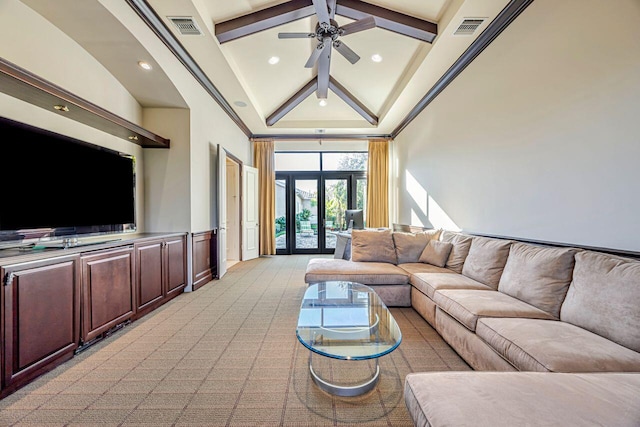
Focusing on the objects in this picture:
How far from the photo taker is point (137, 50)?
9.25ft

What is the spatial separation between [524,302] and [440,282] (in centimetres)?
69

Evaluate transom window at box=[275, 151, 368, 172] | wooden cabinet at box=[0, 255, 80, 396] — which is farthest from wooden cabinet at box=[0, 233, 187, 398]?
transom window at box=[275, 151, 368, 172]

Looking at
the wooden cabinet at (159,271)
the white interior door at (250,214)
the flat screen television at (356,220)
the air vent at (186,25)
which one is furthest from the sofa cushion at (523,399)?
the white interior door at (250,214)

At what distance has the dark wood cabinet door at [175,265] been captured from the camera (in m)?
3.34

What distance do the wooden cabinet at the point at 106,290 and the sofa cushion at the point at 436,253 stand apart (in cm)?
339

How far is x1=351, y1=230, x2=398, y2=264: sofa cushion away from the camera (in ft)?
12.0

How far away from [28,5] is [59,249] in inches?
80.3

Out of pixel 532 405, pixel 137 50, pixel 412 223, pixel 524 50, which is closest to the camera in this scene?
pixel 532 405

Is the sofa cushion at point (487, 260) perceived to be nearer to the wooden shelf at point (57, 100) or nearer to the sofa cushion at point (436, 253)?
the sofa cushion at point (436, 253)

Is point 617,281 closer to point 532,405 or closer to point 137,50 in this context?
point 532,405

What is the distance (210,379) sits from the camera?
1836 millimetres

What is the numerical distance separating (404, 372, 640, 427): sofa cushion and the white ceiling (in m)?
3.09

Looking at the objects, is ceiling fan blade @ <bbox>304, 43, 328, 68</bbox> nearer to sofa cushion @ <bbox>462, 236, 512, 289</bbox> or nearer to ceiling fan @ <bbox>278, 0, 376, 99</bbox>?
ceiling fan @ <bbox>278, 0, 376, 99</bbox>

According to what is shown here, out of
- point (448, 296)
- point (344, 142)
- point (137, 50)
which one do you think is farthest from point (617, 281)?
point (344, 142)
